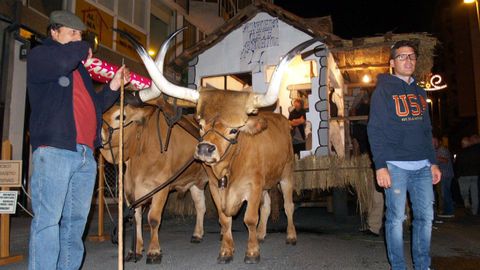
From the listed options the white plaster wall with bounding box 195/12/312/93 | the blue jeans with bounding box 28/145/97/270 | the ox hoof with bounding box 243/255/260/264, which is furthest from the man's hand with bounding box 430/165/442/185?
the white plaster wall with bounding box 195/12/312/93

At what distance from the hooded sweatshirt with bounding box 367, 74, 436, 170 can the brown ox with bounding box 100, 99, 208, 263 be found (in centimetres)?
281

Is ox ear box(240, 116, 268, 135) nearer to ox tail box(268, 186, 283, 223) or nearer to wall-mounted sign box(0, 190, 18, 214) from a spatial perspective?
wall-mounted sign box(0, 190, 18, 214)

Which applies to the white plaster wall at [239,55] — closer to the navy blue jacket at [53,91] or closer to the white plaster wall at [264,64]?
the white plaster wall at [264,64]

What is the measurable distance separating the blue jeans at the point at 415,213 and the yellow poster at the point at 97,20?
9.81 meters

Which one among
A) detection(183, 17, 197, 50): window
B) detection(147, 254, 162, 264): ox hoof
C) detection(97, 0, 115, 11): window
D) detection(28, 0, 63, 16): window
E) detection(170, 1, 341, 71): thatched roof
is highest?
detection(183, 17, 197, 50): window

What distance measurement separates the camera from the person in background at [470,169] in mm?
10977

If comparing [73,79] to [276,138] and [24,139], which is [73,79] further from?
[24,139]

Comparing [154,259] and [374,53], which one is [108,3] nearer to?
[374,53]

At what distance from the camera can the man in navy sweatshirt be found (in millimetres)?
3742

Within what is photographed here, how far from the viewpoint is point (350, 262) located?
5098 mm

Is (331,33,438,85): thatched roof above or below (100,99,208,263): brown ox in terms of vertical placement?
above

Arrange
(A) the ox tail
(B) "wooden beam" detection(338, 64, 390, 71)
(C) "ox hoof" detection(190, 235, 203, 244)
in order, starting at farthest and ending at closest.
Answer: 1. (B) "wooden beam" detection(338, 64, 390, 71)
2. (A) the ox tail
3. (C) "ox hoof" detection(190, 235, 203, 244)

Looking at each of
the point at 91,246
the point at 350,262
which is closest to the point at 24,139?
the point at 91,246

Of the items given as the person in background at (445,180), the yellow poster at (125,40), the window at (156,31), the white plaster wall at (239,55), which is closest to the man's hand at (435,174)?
the white plaster wall at (239,55)
